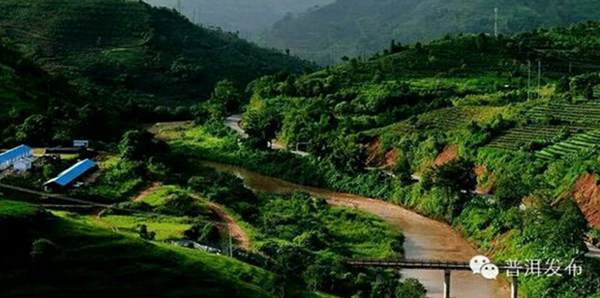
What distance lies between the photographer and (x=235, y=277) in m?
35.2

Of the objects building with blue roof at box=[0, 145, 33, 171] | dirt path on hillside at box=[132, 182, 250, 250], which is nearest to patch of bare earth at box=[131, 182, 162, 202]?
dirt path on hillside at box=[132, 182, 250, 250]

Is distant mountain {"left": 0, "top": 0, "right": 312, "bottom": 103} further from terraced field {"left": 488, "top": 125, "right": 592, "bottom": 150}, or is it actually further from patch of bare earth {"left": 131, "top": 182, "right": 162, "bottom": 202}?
terraced field {"left": 488, "top": 125, "right": 592, "bottom": 150}

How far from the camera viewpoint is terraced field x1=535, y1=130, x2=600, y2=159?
55906mm

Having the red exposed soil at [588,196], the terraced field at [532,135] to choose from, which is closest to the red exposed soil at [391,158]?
the terraced field at [532,135]

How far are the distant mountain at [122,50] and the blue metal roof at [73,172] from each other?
164 feet

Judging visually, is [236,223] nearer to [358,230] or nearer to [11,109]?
[358,230]

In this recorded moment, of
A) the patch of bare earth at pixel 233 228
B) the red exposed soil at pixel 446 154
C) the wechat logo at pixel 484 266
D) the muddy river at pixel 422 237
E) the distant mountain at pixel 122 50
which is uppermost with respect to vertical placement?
the distant mountain at pixel 122 50

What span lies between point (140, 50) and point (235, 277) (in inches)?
4009

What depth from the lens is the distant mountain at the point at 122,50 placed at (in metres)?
120

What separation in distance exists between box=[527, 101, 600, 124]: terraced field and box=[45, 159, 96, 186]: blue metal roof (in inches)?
1413

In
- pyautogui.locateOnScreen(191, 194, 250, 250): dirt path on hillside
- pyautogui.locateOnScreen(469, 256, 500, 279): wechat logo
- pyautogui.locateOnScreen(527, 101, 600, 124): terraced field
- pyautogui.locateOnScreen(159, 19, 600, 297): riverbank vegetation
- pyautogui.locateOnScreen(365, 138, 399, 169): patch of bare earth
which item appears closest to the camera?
pyautogui.locateOnScreen(469, 256, 500, 279): wechat logo

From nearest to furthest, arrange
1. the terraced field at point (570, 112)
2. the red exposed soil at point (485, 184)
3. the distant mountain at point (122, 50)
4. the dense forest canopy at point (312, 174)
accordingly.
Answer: the dense forest canopy at point (312, 174), the red exposed soil at point (485, 184), the terraced field at point (570, 112), the distant mountain at point (122, 50)

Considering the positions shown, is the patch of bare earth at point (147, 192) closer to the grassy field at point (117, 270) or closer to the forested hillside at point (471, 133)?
the grassy field at point (117, 270)

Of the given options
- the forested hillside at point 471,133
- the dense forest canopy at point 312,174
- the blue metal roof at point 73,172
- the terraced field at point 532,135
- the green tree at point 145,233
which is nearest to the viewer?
the dense forest canopy at point 312,174
